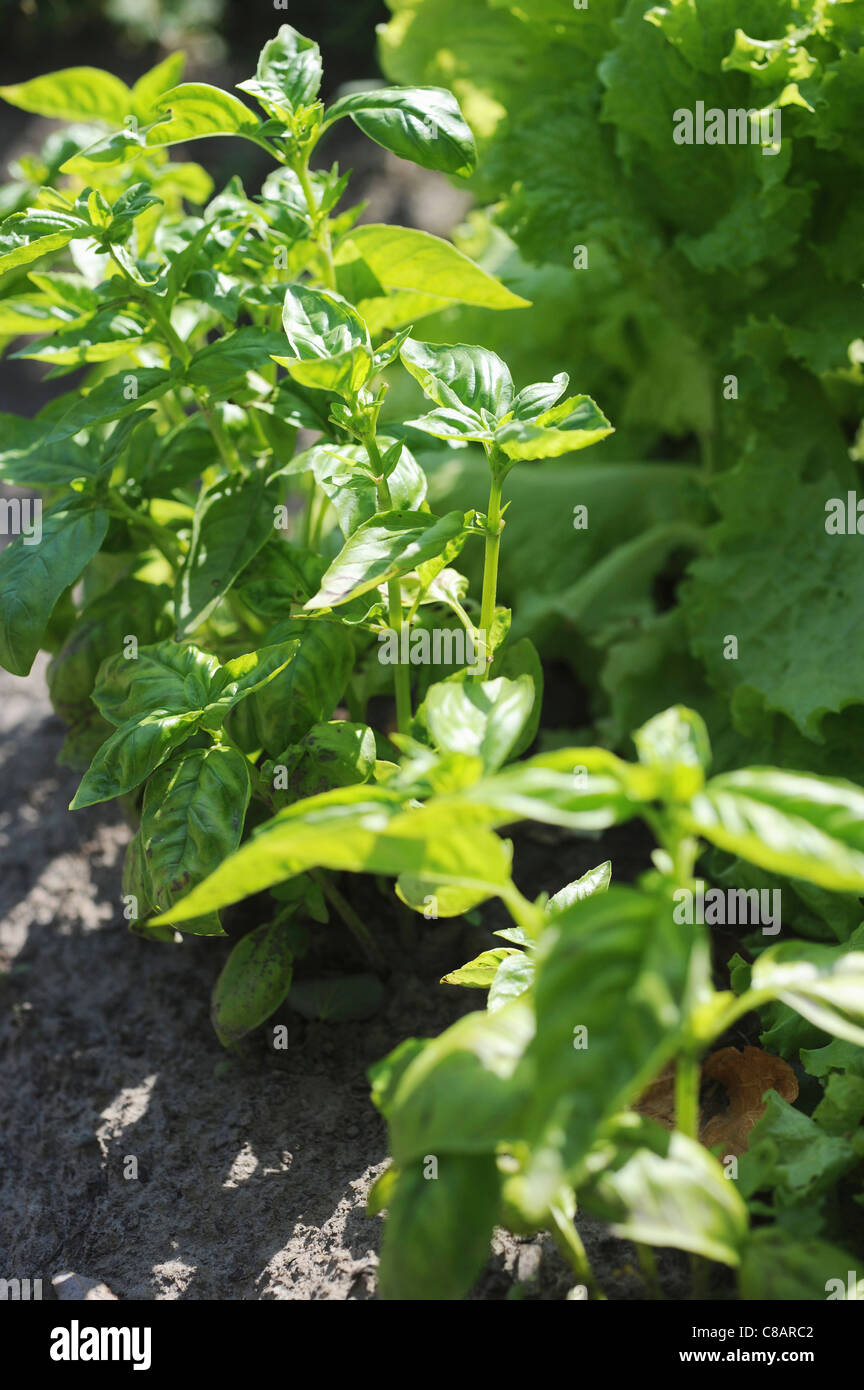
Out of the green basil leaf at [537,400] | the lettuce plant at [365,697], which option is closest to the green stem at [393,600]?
the lettuce plant at [365,697]

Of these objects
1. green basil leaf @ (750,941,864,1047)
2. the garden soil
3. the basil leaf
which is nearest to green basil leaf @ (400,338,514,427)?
the basil leaf

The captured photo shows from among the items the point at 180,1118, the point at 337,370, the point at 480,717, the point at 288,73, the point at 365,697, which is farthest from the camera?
the point at 365,697

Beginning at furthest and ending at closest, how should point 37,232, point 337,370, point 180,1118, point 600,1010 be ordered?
point 180,1118, point 37,232, point 337,370, point 600,1010

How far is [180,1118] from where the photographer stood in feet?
4.56

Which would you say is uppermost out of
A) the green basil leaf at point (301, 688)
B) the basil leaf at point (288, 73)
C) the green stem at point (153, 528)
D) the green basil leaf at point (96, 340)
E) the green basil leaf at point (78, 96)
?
the green basil leaf at point (78, 96)

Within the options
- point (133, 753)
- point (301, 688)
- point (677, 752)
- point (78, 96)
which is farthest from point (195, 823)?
point (78, 96)

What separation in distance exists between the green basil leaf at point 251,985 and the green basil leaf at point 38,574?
1.43 feet

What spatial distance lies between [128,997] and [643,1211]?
1.01 meters

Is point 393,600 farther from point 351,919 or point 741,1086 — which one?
point 741,1086

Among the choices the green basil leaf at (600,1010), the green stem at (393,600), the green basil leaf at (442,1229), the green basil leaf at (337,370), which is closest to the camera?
the green basil leaf at (600,1010)

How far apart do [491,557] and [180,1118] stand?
2.67 ft

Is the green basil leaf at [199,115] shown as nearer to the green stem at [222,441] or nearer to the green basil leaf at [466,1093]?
the green stem at [222,441]

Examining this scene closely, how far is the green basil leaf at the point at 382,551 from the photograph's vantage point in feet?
3.26
